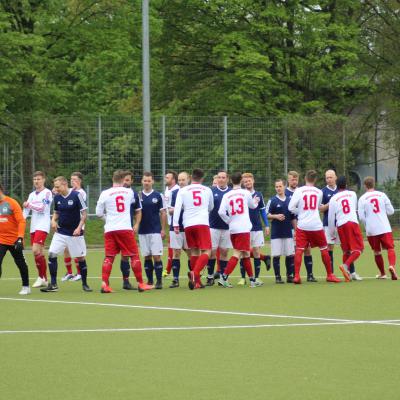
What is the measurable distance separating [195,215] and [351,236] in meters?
3.24

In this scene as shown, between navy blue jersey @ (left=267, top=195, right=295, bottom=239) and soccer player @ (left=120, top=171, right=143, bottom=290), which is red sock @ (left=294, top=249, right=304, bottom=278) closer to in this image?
navy blue jersey @ (left=267, top=195, right=295, bottom=239)

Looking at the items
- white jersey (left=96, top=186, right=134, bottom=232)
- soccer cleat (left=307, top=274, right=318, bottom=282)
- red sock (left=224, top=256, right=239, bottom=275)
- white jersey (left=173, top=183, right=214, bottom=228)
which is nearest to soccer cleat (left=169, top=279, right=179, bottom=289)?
red sock (left=224, top=256, right=239, bottom=275)

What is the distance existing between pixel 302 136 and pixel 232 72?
6485mm

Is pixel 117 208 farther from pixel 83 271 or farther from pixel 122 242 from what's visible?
pixel 83 271

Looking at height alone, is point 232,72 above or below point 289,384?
above

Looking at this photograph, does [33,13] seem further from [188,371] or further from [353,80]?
[188,371]

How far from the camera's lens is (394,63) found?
4400cm

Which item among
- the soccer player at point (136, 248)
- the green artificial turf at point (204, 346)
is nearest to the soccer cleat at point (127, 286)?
the soccer player at point (136, 248)

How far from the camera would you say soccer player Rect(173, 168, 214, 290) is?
62.0 feet

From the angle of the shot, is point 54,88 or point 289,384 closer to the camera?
point 289,384

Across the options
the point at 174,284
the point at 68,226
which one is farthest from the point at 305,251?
the point at 68,226

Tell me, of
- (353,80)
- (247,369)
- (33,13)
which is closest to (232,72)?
(353,80)

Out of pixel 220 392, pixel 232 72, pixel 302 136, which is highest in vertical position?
pixel 232 72

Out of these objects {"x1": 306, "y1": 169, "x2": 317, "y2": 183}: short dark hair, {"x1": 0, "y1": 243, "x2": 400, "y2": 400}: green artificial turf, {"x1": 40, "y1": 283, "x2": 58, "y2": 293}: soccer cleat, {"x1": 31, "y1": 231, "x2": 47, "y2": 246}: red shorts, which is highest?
{"x1": 306, "y1": 169, "x2": 317, "y2": 183}: short dark hair
